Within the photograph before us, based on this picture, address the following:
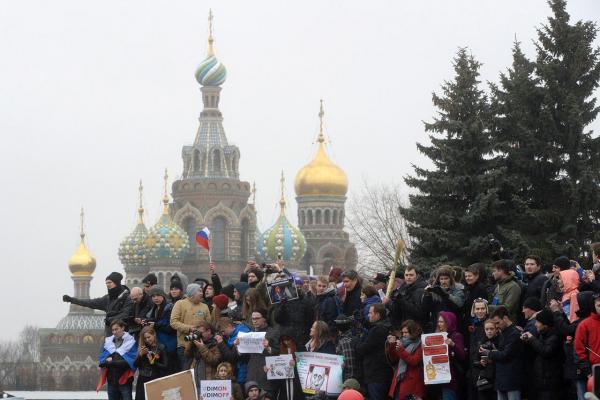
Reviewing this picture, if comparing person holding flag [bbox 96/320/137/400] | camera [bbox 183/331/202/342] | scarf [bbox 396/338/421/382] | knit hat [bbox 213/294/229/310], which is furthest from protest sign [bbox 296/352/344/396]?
person holding flag [bbox 96/320/137/400]

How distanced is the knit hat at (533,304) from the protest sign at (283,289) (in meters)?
2.72

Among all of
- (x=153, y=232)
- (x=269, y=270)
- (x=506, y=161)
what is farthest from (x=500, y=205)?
(x=153, y=232)

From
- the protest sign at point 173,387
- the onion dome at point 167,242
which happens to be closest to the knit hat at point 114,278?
the protest sign at point 173,387

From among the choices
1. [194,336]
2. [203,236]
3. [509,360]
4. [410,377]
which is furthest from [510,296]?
[203,236]

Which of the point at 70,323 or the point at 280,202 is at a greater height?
the point at 280,202

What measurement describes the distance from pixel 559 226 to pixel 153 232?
73723 mm

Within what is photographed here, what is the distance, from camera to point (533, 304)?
1345cm

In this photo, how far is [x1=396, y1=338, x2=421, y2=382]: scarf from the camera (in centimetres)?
1398

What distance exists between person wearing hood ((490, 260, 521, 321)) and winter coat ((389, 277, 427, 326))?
72 centimetres

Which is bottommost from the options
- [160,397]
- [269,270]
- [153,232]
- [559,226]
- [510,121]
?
[160,397]

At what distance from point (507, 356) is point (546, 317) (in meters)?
0.55

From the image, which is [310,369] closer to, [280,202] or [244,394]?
[244,394]

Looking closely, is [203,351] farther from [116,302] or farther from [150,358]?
[116,302]

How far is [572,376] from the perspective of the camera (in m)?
12.9
